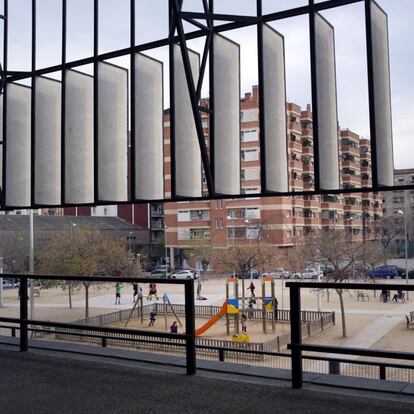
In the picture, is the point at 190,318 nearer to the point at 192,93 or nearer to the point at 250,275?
the point at 192,93

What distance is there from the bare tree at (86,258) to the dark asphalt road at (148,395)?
27.3 m

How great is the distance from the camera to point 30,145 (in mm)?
8766

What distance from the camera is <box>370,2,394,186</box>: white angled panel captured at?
5762 mm

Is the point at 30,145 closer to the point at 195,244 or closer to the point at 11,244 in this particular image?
the point at 11,244

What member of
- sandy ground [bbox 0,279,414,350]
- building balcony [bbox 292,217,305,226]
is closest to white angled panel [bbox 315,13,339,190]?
sandy ground [bbox 0,279,414,350]

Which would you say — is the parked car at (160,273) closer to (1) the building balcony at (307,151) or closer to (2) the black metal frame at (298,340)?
(1) the building balcony at (307,151)

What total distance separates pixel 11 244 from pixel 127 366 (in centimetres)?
3929

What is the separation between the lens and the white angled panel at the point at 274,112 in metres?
6.45

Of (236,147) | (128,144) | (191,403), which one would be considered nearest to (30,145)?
(128,144)

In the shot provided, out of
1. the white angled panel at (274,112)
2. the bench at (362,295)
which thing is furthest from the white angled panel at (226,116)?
the bench at (362,295)

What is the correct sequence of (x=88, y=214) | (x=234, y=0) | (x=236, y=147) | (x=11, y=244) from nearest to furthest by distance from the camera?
(x=236, y=147) < (x=234, y=0) < (x=11, y=244) < (x=88, y=214)

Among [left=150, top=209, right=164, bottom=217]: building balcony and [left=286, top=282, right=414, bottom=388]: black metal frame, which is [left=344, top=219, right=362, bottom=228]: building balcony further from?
[left=286, top=282, right=414, bottom=388]: black metal frame

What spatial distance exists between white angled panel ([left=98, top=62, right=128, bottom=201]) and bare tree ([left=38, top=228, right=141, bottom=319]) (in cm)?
2488

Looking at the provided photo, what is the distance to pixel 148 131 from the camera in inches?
293
